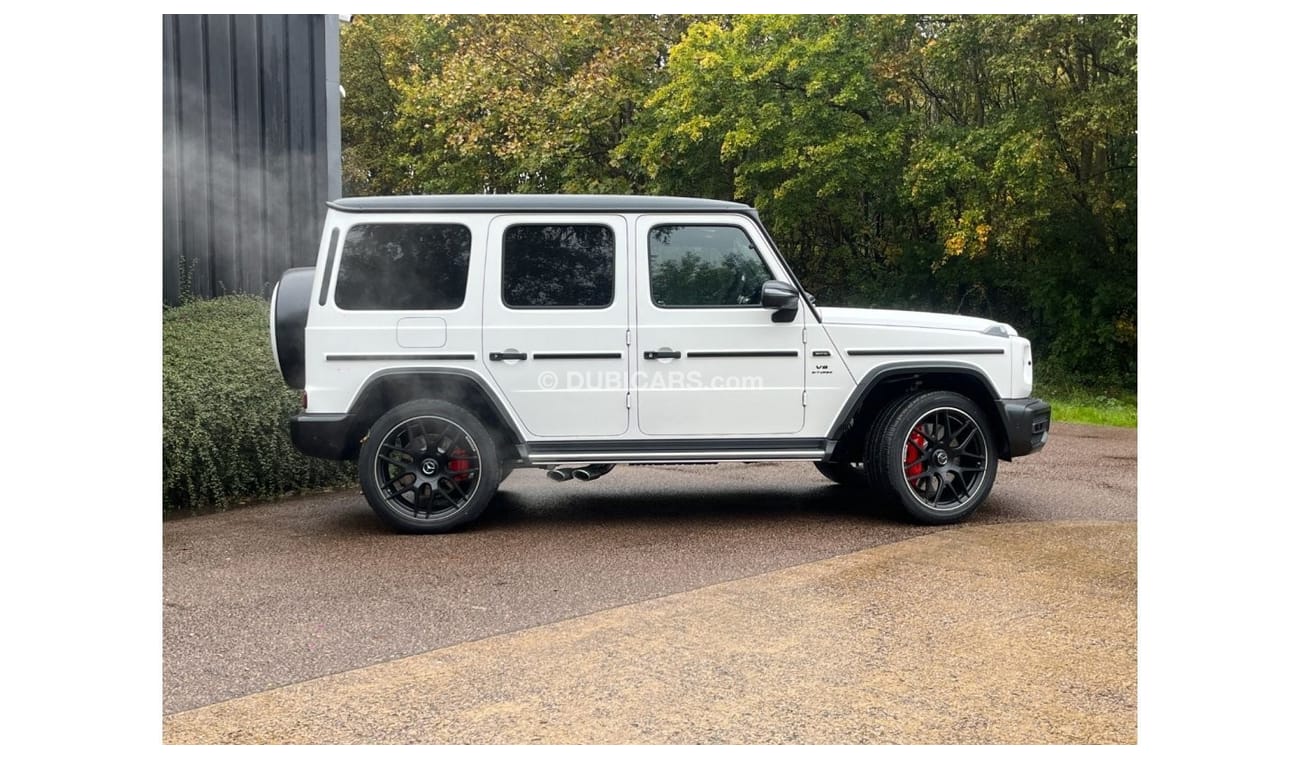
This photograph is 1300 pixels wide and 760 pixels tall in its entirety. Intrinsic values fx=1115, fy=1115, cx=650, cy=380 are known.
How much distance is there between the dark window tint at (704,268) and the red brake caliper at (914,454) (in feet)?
4.10

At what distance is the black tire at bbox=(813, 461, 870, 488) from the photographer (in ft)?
26.2

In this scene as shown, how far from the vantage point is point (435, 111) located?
22562 mm

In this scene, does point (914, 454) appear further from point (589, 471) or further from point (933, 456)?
point (589, 471)

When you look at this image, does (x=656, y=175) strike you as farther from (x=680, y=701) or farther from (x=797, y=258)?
(x=680, y=701)

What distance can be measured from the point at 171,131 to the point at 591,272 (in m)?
5.10

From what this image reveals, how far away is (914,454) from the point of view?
6715 mm

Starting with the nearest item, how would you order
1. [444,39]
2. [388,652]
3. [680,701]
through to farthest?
[680,701] → [388,652] → [444,39]

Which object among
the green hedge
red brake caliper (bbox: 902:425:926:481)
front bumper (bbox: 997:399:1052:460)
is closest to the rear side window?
the green hedge

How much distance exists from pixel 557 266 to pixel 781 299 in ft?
4.37

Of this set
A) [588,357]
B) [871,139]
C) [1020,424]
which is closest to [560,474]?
[588,357]

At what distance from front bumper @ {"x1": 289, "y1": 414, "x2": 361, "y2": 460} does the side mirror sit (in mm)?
2492

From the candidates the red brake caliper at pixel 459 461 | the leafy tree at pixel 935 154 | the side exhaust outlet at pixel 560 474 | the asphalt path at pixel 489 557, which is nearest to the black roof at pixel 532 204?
the red brake caliper at pixel 459 461

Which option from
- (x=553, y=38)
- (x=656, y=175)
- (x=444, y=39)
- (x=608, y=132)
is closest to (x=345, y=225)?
(x=656, y=175)

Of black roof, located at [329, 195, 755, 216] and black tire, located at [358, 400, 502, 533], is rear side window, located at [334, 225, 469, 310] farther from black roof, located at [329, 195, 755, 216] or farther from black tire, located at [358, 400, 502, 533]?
black tire, located at [358, 400, 502, 533]
